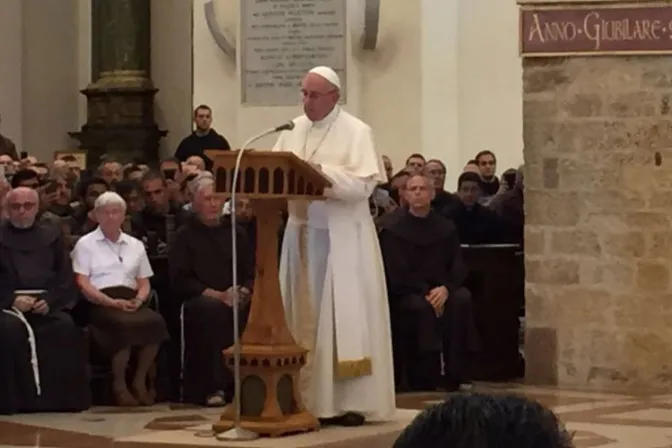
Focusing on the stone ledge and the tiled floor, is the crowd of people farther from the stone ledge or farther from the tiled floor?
the stone ledge

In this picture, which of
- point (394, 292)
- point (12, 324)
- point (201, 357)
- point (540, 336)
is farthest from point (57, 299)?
point (540, 336)

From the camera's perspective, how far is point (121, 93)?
16.8m

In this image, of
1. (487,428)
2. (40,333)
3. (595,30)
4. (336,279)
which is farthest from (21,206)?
(487,428)

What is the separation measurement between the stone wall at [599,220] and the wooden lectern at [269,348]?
11.6ft

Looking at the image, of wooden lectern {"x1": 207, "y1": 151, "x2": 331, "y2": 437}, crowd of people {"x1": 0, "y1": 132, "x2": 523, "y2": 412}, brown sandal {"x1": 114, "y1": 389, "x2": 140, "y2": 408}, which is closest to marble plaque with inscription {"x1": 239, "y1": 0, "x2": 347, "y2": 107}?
crowd of people {"x1": 0, "y1": 132, "x2": 523, "y2": 412}

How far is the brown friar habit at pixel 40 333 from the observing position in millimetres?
8391

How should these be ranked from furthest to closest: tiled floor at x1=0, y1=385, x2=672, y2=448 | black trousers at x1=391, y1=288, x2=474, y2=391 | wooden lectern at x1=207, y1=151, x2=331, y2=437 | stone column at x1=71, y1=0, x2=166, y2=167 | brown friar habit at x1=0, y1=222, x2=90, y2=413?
1. stone column at x1=71, y1=0, x2=166, y2=167
2. black trousers at x1=391, y1=288, x2=474, y2=391
3. brown friar habit at x1=0, y1=222, x2=90, y2=413
4. tiled floor at x1=0, y1=385, x2=672, y2=448
5. wooden lectern at x1=207, y1=151, x2=331, y2=437

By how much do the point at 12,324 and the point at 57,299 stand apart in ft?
1.00

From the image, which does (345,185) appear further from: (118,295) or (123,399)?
(123,399)

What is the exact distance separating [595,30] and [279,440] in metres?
4.38

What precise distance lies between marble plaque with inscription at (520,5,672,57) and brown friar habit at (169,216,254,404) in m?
2.29

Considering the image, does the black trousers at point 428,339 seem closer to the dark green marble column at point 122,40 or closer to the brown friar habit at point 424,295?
the brown friar habit at point 424,295

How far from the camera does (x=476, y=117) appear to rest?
13773 millimetres

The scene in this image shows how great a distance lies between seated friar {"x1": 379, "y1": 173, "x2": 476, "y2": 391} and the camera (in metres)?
9.27
